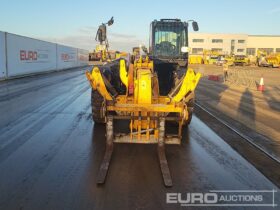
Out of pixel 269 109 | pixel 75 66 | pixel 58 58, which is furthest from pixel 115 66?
pixel 75 66

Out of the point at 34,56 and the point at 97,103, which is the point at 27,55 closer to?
the point at 34,56

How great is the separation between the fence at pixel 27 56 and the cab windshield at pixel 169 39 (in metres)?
12.9

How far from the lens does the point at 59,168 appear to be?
210 inches

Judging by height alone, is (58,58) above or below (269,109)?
above

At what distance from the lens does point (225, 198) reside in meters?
4.45

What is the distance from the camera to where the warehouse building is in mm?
107625

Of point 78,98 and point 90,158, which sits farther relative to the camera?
point 78,98

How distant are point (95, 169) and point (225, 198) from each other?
84.1 inches

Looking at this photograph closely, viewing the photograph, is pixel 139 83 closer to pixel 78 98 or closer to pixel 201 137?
pixel 201 137

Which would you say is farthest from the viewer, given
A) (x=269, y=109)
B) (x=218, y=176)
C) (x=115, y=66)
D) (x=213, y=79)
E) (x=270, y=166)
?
(x=213, y=79)

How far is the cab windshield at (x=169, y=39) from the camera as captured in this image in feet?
41.1

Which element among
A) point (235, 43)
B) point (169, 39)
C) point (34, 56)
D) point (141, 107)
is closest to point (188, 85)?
point (141, 107)

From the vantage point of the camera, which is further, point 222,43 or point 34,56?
point 222,43

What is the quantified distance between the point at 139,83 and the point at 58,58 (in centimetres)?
2996
